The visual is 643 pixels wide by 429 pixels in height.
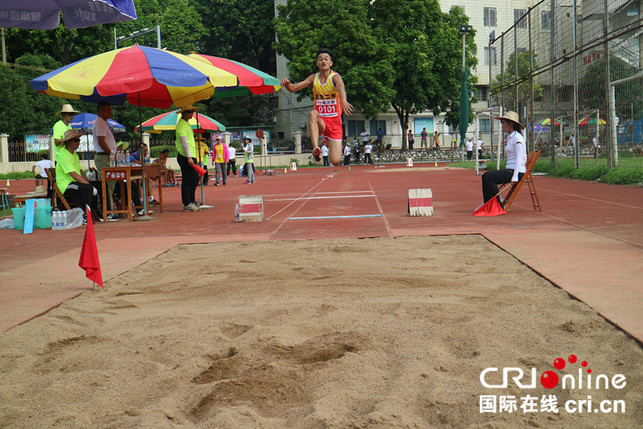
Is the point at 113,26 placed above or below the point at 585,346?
above

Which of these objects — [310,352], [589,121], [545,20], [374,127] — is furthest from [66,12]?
[374,127]

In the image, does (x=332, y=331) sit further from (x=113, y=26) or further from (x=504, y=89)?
(x=113, y=26)

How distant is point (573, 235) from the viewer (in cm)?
815

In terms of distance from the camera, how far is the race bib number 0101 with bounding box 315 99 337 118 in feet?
24.6

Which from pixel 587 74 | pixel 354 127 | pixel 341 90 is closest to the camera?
pixel 341 90

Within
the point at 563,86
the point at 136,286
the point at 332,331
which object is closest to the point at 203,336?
the point at 332,331

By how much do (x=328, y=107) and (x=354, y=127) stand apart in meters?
48.0

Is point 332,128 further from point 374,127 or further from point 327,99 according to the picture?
point 374,127

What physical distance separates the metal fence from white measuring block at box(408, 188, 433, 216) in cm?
701

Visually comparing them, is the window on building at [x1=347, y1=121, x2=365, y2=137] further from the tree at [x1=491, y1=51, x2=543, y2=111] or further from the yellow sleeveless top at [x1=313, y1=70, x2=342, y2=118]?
the yellow sleeveless top at [x1=313, y1=70, x2=342, y2=118]

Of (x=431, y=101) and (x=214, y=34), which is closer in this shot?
(x=431, y=101)

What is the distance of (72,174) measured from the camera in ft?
37.5

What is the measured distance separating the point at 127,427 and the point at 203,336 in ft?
4.41

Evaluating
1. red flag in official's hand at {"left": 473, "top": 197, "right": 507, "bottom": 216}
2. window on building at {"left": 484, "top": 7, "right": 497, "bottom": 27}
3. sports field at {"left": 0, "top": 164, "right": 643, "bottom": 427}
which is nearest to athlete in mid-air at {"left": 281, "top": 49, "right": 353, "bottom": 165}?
sports field at {"left": 0, "top": 164, "right": 643, "bottom": 427}
